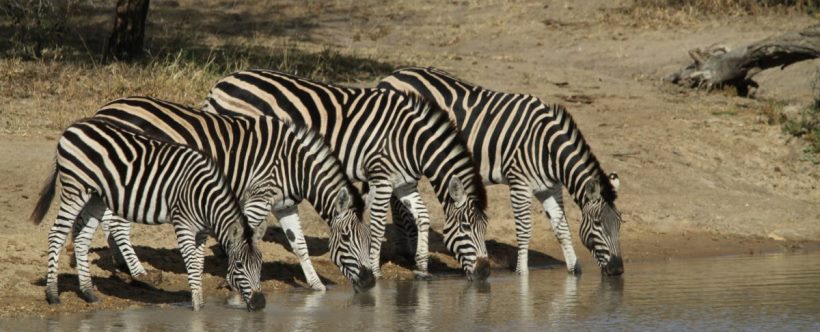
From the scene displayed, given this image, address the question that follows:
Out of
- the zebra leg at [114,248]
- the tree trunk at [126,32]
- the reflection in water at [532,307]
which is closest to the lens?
the reflection in water at [532,307]

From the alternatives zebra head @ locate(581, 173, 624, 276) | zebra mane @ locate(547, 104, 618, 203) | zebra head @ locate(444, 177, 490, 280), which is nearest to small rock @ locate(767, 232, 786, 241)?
zebra mane @ locate(547, 104, 618, 203)

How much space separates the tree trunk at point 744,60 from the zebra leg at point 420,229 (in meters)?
8.32

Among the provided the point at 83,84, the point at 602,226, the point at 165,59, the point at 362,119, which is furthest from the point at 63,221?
the point at 165,59

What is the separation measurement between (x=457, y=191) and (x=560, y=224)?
125cm

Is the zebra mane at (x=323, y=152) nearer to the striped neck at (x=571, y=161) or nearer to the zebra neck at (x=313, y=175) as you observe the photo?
the zebra neck at (x=313, y=175)

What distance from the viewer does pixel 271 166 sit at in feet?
36.9

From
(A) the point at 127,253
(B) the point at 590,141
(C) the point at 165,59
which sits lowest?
(A) the point at 127,253

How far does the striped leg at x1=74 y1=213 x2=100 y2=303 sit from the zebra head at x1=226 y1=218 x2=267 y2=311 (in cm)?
124

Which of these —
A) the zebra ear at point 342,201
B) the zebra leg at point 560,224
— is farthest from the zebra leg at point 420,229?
the zebra ear at point 342,201

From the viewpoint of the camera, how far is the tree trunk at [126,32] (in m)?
18.7

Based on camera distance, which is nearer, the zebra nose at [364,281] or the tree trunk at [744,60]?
the zebra nose at [364,281]

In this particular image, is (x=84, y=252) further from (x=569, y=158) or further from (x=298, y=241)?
(x=569, y=158)

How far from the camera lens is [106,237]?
12109 millimetres

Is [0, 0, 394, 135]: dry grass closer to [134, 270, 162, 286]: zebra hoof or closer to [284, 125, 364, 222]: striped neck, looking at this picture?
[134, 270, 162, 286]: zebra hoof
